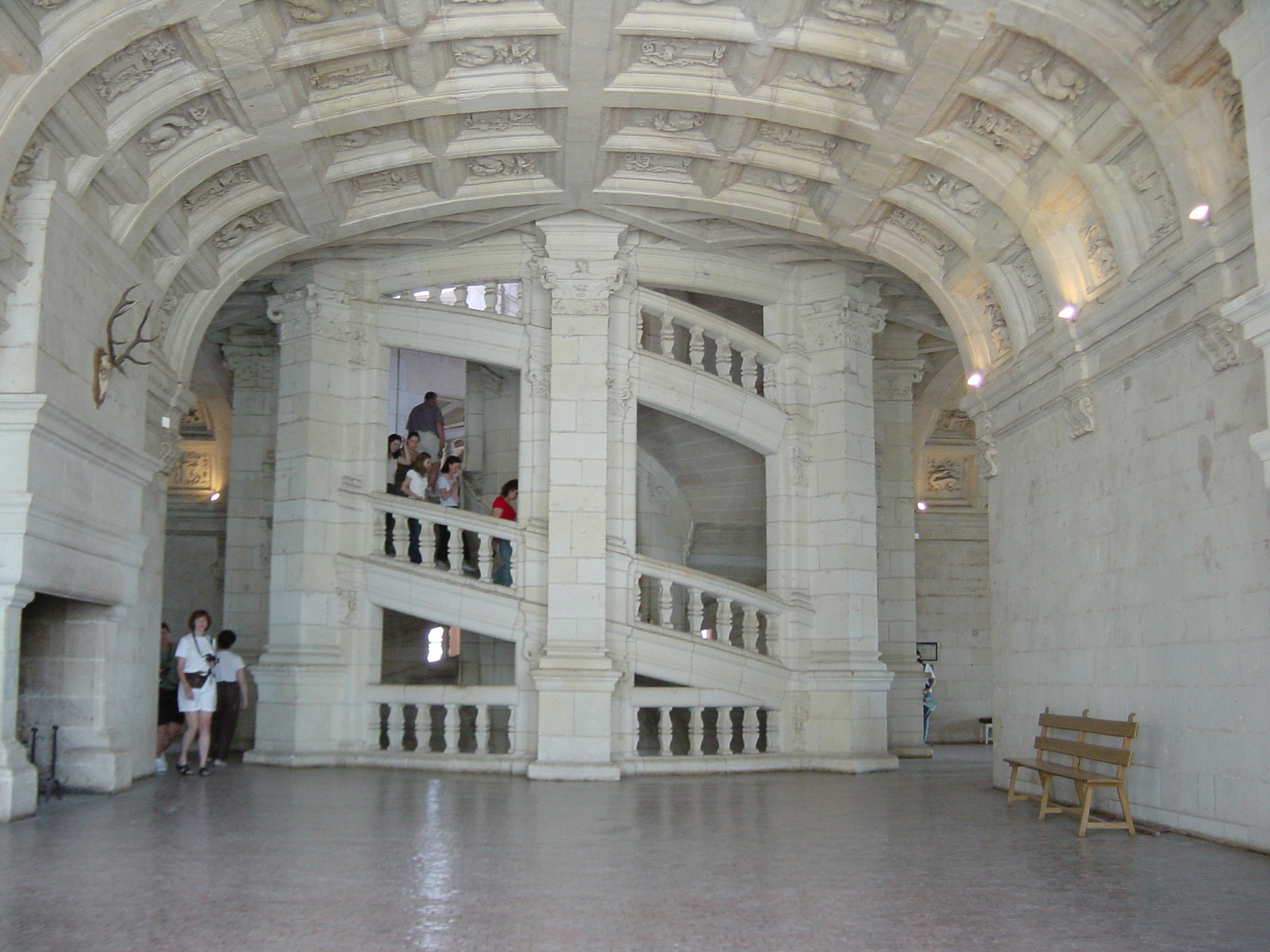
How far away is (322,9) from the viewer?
9.26 metres

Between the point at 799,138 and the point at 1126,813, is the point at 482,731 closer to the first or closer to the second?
the point at 799,138

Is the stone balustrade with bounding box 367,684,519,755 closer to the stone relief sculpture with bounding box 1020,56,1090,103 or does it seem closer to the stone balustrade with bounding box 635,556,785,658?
the stone balustrade with bounding box 635,556,785,658

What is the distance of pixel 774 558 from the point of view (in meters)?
13.9

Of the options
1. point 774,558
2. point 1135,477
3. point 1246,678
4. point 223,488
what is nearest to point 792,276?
point 774,558

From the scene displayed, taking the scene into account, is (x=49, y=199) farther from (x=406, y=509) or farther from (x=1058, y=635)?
(x=1058, y=635)

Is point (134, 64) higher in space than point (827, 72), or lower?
lower

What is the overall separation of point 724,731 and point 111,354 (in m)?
7.03

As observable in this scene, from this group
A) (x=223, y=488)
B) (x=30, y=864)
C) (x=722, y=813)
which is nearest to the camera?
(x=30, y=864)

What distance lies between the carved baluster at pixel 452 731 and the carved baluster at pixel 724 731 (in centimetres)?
273

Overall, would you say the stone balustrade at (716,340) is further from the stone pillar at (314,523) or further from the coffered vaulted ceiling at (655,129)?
the stone pillar at (314,523)

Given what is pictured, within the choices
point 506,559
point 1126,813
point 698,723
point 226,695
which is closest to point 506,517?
point 506,559

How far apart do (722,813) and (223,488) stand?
1220cm

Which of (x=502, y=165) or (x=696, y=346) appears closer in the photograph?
(x=502, y=165)

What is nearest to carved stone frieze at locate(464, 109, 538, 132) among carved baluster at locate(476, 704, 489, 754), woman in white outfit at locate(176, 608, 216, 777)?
woman in white outfit at locate(176, 608, 216, 777)
